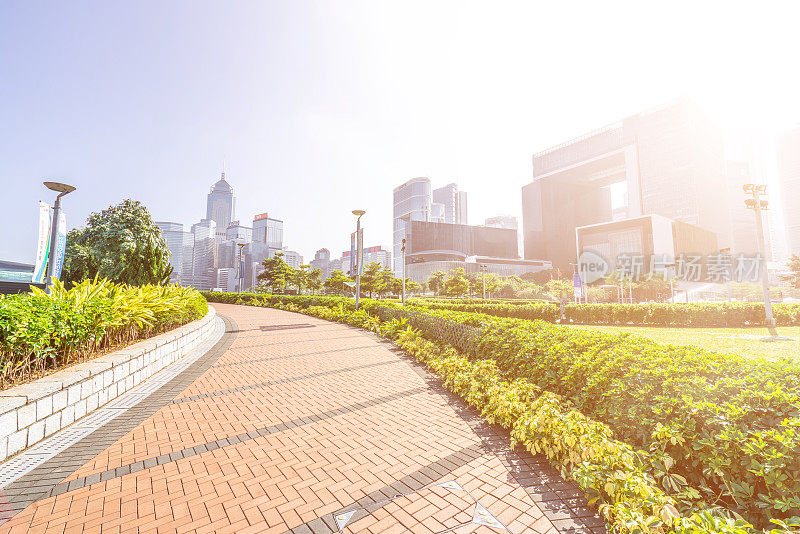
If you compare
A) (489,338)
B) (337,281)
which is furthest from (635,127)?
(489,338)

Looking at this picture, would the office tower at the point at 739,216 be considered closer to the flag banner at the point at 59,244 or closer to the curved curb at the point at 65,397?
the curved curb at the point at 65,397

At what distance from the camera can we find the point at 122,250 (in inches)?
877

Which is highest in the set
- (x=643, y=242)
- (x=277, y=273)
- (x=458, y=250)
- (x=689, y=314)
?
(x=458, y=250)

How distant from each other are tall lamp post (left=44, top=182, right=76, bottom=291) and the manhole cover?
8.70 metres

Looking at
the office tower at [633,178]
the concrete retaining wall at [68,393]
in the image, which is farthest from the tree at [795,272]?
the concrete retaining wall at [68,393]

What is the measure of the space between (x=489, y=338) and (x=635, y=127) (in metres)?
149

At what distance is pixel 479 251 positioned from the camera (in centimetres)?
14638

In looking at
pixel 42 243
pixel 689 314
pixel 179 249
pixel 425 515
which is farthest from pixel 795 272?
pixel 179 249

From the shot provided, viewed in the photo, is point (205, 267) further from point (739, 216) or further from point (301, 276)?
point (739, 216)

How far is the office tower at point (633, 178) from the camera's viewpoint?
10731 cm

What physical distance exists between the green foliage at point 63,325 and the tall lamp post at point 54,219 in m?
0.82

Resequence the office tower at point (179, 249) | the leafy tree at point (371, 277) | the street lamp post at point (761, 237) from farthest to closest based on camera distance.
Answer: the office tower at point (179, 249)
the leafy tree at point (371, 277)
the street lamp post at point (761, 237)

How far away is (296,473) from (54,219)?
8.88 metres

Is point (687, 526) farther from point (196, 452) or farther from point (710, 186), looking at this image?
point (710, 186)
